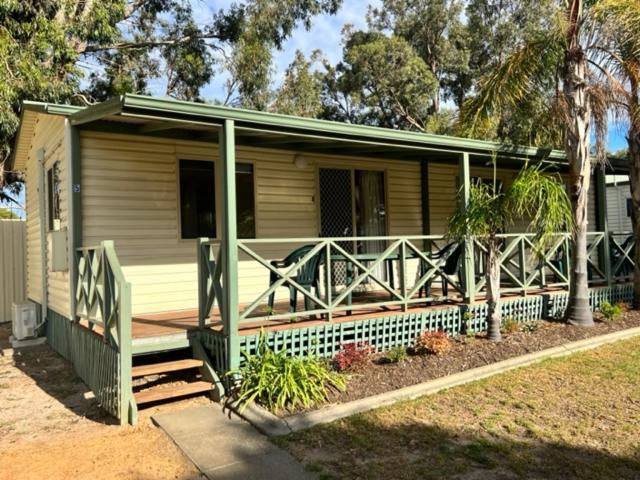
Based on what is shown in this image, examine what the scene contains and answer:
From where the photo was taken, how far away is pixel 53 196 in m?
7.19

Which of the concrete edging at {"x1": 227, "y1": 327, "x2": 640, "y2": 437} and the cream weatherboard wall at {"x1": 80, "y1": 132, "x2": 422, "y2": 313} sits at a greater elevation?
the cream weatherboard wall at {"x1": 80, "y1": 132, "x2": 422, "y2": 313}

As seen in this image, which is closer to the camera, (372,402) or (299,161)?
(372,402)

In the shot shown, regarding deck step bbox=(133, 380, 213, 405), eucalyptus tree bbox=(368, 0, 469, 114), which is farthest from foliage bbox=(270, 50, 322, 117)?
deck step bbox=(133, 380, 213, 405)

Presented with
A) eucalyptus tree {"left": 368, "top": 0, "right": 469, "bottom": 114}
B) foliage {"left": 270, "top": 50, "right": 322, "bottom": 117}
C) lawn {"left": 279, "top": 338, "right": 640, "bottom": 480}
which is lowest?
lawn {"left": 279, "top": 338, "right": 640, "bottom": 480}

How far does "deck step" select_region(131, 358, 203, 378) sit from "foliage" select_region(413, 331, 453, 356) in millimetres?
2319

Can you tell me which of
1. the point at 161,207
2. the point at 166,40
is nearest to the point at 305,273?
the point at 161,207

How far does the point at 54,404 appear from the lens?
510 cm

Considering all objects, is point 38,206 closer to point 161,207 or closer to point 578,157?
point 161,207

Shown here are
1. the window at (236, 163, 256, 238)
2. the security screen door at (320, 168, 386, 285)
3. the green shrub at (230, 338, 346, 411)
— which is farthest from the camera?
the security screen door at (320, 168, 386, 285)

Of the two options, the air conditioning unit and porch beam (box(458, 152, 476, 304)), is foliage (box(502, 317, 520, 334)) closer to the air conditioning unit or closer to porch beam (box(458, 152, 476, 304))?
porch beam (box(458, 152, 476, 304))

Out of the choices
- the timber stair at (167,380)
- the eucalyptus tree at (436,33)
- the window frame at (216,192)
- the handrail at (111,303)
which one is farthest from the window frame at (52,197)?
the eucalyptus tree at (436,33)

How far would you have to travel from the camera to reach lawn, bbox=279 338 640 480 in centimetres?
335

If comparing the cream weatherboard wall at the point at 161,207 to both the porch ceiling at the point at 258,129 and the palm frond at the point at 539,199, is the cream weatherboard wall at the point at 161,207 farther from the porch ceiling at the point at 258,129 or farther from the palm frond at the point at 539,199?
Result: the palm frond at the point at 539,199

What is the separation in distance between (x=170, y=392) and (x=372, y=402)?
186 cm
